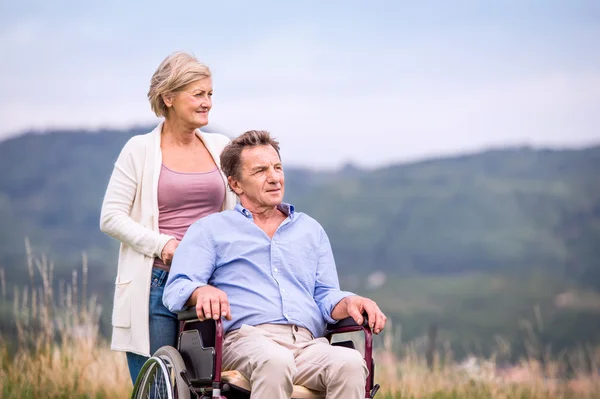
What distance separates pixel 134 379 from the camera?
3.48m

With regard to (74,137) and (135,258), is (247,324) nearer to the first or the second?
(135,258)

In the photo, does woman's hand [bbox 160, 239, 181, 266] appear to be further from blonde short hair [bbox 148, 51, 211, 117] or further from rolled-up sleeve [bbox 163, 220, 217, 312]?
blonde short hair [bbox 148, 51, 211, 117]

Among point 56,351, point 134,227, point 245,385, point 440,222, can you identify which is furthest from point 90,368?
point 440,222

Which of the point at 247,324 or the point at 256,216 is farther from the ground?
the point at 256,216

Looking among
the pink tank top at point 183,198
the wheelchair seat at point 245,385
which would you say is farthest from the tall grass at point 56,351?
the wheelchair seat at point 245,385

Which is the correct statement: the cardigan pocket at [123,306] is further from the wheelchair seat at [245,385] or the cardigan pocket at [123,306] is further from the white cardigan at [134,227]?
the wheelchair seat at [245,385]

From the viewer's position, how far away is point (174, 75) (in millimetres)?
3301

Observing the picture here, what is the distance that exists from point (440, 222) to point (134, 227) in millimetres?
16828

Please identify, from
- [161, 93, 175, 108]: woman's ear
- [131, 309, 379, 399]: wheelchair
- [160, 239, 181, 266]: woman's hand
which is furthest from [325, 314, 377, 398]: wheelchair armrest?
[161, 93, 175, 108]: woman's ear

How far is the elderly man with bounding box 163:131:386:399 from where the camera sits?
280cm

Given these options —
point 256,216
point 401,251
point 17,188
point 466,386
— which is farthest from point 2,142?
point 256,216

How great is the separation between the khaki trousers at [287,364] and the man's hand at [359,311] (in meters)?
0.11

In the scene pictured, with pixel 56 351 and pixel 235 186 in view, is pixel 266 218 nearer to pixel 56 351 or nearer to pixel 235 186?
pixel 235 186

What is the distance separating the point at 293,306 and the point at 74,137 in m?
15.3
